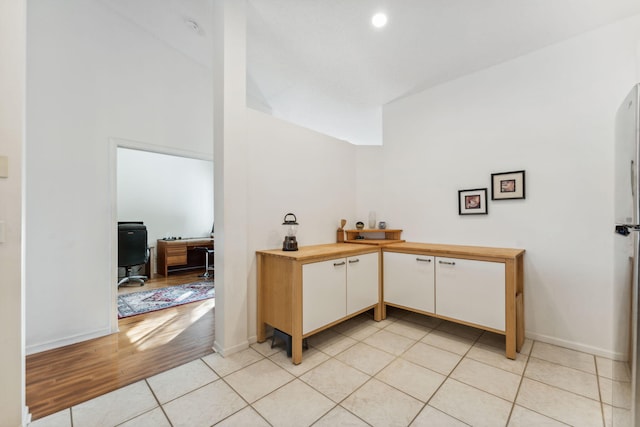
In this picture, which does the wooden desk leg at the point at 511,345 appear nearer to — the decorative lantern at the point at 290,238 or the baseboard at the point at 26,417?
the decorative lantern at the point at 290,238

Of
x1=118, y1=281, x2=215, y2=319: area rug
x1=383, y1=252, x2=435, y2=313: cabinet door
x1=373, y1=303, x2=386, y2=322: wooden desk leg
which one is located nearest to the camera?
x1=383, y1=252, x2=435, y2=313: cabinet door

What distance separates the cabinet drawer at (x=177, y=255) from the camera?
16.4 feet

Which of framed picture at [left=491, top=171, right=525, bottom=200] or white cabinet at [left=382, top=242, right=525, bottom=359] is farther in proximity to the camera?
framed picture at [left=491, top=171, right=525, bottom=200]

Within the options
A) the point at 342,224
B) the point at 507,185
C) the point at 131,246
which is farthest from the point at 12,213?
the point at 507,185

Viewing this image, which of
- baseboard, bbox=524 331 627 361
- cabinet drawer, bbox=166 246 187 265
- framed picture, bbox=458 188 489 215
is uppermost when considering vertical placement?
framed picture, bbox=458 188 489 215

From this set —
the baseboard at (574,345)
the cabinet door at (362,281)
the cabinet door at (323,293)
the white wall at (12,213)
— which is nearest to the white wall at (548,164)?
the baseboard at (574,345)

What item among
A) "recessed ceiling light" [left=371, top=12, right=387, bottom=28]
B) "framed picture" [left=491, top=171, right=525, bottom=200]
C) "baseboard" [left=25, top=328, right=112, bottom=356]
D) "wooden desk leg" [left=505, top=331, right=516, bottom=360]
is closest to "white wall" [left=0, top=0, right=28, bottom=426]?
"baseboard" [left=25, top=328, right=112, bottom=356]

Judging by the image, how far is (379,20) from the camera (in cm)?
232

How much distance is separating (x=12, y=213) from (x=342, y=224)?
265 cm

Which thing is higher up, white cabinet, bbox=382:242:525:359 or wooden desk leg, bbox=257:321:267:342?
white cabinet, bbox=382:242:525:359

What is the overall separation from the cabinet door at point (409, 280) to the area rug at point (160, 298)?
2.66m

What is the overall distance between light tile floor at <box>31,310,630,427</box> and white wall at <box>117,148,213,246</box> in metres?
4.30

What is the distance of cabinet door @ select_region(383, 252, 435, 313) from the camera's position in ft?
8.29

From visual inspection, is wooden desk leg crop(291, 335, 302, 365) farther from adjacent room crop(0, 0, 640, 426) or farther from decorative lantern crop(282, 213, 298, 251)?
decorative lantern crop(282, 213, 298, 251)
